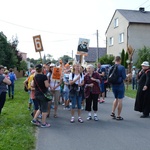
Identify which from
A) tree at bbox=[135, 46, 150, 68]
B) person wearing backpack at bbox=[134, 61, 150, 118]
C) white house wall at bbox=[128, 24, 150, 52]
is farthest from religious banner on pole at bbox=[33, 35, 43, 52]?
white house wall at bbox=[128, 24, 150, 52]

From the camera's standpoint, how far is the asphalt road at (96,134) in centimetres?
652

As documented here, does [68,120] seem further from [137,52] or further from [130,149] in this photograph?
[137,52]

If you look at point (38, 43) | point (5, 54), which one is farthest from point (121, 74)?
point (5, 54)

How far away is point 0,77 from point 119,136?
12.7 feet

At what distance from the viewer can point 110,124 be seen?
29.5ft

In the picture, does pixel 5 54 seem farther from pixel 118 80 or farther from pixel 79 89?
pixel 118 80

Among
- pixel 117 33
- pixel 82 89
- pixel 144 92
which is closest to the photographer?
pixel 82 89

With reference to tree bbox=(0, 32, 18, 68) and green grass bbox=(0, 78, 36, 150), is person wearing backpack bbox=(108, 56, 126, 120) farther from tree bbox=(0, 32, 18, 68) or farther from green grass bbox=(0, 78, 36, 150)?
tree bbox=(0, 32, 18, 68)

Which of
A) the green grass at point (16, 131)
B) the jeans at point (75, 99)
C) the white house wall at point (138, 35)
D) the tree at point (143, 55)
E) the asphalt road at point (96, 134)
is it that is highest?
the white house wall at point (138, 35)

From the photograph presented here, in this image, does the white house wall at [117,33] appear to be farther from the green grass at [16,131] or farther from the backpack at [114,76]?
the green grass at [16,131]

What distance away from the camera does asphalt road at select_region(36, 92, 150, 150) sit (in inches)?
257

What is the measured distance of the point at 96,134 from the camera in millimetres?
7645

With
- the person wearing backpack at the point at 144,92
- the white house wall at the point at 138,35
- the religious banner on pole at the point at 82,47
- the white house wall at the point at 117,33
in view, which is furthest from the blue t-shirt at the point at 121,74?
the white house wall at the point at 117,33

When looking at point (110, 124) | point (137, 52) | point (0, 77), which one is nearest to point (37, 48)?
point (0, 77)
